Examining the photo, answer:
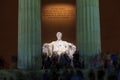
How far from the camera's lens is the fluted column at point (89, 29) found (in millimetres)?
20984

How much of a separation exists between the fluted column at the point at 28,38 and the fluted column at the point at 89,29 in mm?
2469

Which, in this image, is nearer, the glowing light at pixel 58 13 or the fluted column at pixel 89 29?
the fluted column at pixel 89 29

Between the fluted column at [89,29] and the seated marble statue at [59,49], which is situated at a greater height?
the fluted column at [89,29]

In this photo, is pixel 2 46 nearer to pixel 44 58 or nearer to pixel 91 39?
pixel 44 58

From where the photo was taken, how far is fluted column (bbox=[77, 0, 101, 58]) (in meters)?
21.0

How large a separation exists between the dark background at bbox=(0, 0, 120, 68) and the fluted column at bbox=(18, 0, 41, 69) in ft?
28.3

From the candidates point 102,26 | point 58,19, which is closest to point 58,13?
point 58,19

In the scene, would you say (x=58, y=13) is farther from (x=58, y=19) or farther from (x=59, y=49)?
(x=59, y=49)

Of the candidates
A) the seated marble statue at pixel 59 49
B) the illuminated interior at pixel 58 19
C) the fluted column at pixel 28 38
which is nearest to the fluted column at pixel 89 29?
the fluted column at pixel 28 38

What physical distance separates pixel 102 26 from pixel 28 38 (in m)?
10.4

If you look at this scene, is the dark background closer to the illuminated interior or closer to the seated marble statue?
the illuminated interior

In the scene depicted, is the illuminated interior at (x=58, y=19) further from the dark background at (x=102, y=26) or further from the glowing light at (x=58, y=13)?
the dark background at (x=102, y=26)

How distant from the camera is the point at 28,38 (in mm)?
20781

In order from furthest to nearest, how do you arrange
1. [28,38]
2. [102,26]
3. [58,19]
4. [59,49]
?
1. [102,26]
2. [58,19]
3. [59,49]
4. [28,38]
